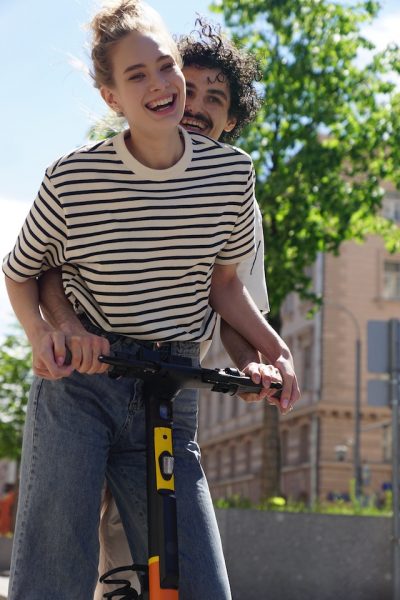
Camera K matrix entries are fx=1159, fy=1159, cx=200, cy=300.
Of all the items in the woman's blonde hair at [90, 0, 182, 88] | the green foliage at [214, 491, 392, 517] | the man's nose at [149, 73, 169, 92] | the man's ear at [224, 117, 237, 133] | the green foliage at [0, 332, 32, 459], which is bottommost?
the green foliage at [214, 491, 392, 517]

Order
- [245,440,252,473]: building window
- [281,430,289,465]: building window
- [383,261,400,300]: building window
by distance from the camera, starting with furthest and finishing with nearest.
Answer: [245,440,252,473]: building window → [383,261,400,300]: building window → [281,430,289,465]: building window

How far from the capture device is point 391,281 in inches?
2046

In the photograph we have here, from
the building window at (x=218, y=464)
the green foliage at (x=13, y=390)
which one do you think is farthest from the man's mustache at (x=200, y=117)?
the building window at (x=218, y=464)

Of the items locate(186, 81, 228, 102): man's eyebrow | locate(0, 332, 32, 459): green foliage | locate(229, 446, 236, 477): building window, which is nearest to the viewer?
locate(186, 81, 228, 102): man's eyebrow

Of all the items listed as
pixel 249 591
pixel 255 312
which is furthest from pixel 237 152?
pixel 249 591

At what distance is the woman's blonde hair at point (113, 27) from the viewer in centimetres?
261

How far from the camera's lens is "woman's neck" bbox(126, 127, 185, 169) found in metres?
2.62

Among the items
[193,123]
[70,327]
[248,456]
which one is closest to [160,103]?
[70,327]

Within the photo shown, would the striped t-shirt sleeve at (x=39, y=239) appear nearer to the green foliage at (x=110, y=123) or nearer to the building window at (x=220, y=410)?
the green foliage at (x=110, y=123)

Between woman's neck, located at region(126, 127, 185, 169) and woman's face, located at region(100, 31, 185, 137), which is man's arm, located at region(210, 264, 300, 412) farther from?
woman's face, located at region(100, 31, 185, 137)

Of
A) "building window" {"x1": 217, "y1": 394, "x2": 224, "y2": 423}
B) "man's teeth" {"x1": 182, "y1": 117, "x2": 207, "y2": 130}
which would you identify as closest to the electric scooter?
"man's teeth" {"x1": 182, "y1": 117, "x2": 207, "y2": 130}

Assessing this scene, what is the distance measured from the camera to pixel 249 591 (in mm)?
10969

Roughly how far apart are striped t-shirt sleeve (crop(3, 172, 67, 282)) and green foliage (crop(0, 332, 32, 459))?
1081 inches

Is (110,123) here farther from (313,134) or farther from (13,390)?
(13,390)
